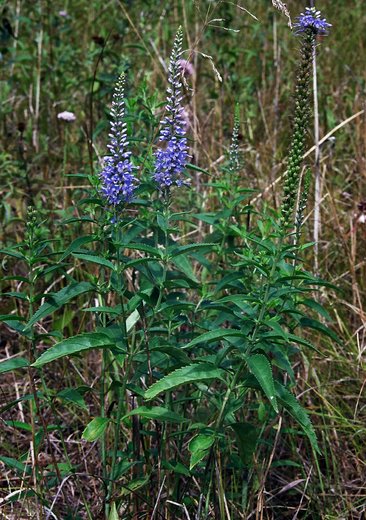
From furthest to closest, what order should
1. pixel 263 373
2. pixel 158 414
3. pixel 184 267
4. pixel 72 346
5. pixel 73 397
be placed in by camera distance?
pixel 184 267, pixel 73 397, pixel 158 414, pixel 72 346, pixel 263 373

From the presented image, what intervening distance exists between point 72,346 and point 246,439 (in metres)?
0.56

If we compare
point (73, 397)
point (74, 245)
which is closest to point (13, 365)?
point (73, 397)

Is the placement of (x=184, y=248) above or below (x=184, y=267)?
above

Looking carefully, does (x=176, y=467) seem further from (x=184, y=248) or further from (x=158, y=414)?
(x=184, y=248)

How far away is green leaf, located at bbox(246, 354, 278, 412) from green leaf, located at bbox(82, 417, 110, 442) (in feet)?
1.48

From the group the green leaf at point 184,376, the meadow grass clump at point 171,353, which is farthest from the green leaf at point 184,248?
the green leaf at point 184,376

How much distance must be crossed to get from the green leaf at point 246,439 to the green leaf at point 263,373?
268 millimetres

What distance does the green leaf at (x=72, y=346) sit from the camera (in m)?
2.14

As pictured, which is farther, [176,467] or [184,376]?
[176,467]

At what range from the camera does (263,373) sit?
2.05m

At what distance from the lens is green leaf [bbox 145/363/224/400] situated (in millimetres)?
2102

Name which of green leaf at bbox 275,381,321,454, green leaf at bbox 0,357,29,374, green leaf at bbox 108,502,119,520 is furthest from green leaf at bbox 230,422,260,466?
green leaf at bbox 0,357,29,374

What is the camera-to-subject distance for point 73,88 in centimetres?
511

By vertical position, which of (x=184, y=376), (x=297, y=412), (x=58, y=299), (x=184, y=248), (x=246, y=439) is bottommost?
(x=246, y=439)
